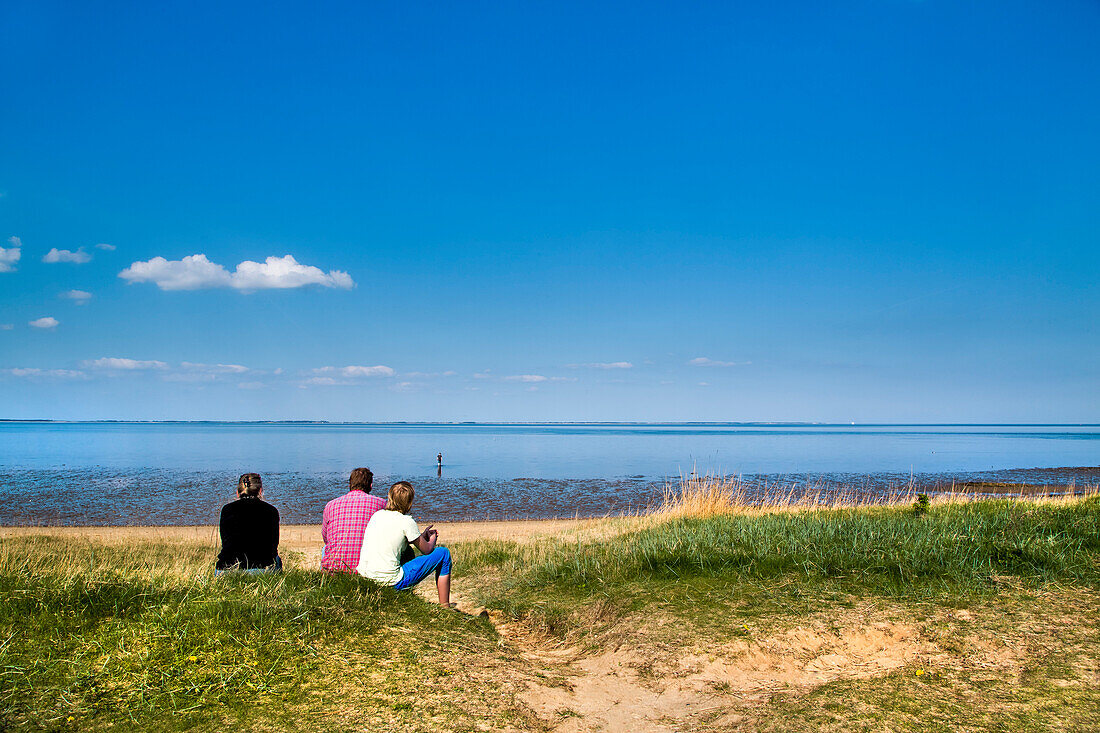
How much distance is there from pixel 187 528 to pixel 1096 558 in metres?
21.5

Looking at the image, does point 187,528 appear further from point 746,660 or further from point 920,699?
point 920,699

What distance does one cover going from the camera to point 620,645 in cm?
639

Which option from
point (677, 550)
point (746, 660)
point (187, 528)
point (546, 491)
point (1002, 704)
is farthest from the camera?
point (546, 491)

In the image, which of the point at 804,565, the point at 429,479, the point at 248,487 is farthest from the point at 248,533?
the point at 429,479

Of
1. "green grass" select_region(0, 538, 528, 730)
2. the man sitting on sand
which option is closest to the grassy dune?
"green grass" select_region(0, 538, 528, 730)

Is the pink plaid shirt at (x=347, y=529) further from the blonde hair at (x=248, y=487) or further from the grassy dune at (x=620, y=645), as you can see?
the blonde hair at (x=248, y=487)

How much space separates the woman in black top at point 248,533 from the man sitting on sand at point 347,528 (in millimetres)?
623

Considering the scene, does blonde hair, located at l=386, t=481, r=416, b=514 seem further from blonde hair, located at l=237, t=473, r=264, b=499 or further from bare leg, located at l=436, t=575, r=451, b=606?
blonde hair, located at l=237, t=473, r=264, b=499

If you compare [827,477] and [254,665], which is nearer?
[254,665]

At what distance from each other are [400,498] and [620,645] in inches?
107

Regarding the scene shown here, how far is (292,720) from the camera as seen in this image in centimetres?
411

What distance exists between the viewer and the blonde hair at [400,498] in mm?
6777

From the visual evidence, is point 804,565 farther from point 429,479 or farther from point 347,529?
point 429,479

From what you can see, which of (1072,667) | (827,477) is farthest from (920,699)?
(827,477)
